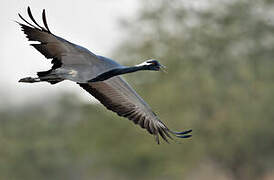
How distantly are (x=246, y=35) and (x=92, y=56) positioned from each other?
21307 millimetres

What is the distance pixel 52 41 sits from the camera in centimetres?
971

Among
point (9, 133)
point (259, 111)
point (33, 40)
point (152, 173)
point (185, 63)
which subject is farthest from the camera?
point (9, 133)

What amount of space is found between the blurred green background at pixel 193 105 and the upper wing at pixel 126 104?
16125mm

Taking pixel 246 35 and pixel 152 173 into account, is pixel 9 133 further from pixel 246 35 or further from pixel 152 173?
pixel 246 35

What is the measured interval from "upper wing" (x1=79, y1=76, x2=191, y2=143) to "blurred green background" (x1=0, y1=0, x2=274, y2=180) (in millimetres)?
16125

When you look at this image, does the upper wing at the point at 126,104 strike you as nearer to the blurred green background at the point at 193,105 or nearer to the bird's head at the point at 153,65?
the bird's head at the point at 153,65

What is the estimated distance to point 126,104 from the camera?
462 inches

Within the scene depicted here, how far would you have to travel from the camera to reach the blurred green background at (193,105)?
28.5 m

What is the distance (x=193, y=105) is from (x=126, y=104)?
17472 millimetres

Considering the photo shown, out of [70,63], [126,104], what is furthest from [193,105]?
[70,63]

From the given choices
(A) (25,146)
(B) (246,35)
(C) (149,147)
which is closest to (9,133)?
(A) (25,146)

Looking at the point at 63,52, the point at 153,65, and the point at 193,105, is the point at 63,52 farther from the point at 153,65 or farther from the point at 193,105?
the point at 193,105

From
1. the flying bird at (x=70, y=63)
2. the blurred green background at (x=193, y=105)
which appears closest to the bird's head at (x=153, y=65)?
A: the flying bird at (x=70, y=63)

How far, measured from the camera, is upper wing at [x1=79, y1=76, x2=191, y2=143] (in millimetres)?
11569
